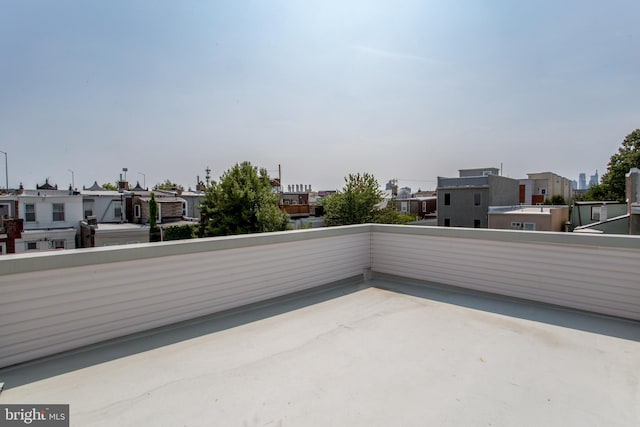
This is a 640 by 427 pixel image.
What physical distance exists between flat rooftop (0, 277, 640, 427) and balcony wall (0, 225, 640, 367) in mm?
168

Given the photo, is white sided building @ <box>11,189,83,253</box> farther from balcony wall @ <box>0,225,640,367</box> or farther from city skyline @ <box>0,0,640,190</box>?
balcony wall @ <box>0,225,640,367</box>

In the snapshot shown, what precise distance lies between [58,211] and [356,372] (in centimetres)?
2253

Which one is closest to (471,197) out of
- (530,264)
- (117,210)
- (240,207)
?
(240,207)

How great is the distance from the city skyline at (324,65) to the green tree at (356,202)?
360 cm

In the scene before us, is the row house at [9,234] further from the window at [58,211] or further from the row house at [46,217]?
the window at [58,211]

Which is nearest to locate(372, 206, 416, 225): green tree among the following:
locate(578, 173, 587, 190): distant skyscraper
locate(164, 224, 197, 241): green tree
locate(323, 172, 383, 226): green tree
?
locate(323, 172, 383, 226): green tree

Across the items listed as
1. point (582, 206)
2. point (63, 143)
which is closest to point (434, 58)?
point (582, 206)

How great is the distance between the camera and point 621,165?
3028 cm

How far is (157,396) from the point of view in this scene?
6.13 ft

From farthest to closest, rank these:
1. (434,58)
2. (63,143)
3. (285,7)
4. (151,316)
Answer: (63,143) → (434,58) → (285,7) → (151,316)

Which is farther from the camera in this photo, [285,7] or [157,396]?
[285,7]

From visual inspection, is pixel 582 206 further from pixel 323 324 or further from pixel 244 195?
pixel 323 324

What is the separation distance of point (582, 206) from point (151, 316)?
2950 centimetres

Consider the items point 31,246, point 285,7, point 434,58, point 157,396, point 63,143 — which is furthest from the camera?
point 63,143
